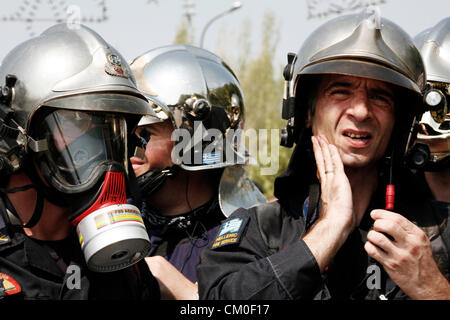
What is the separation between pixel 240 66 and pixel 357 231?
2430 cm

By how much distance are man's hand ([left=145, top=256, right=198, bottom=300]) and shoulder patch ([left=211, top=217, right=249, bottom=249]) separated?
23.9 inches

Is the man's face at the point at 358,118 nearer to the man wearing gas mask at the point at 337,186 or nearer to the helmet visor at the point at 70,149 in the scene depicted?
the man wearing gas mask at the point at 337,186

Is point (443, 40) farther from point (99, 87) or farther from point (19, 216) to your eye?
point (19, 216)

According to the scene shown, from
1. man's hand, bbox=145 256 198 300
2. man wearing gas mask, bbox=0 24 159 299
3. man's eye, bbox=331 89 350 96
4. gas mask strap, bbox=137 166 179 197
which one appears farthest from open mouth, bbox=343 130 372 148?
gas mask strap, bbox=137 166 179 197

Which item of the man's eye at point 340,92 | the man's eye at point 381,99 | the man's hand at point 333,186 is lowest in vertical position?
the man's hand at point 333,186

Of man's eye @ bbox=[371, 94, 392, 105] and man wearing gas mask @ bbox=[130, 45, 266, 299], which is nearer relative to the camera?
man's eye @ bbox=[371, 94, 392, 105]

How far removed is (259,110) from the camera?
2517 cm

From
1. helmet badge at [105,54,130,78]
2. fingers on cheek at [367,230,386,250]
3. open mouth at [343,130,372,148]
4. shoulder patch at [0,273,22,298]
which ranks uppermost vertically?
helmet badge at [105,54,130,78]

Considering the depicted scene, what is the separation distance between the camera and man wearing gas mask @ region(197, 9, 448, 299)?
2.36m

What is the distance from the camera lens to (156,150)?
13.0ft

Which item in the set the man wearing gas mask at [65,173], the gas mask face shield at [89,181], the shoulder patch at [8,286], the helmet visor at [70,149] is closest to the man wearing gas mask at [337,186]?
the gas mask face shield at [89,181]

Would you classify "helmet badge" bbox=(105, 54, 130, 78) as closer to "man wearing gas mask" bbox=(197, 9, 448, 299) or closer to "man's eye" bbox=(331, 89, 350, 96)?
"man wearing gas mask" bbox=(197, 9, 448, 299)

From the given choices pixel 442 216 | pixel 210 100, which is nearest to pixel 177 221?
pixel 210 100

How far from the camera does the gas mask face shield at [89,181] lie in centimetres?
254
